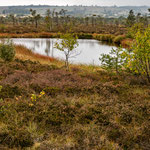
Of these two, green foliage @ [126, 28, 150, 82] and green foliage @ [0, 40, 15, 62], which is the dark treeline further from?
green foliage @ [126, 28, 150, 82]

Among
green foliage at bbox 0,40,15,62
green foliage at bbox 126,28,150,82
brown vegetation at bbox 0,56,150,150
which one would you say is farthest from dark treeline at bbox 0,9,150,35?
brown vegetation at bbox 0,56,150,150

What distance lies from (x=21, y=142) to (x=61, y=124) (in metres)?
1.32

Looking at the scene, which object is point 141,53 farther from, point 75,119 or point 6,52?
point 6,52

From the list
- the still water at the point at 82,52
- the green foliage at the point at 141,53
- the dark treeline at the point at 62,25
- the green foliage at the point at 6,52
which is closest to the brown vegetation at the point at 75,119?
the green foliage at the point at 141,53

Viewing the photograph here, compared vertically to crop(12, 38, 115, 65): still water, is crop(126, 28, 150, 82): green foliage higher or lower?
higher

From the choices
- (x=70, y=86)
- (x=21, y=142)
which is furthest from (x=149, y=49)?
(x=21, y=142)

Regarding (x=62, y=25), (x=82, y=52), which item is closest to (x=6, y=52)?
(x=82, y=52)

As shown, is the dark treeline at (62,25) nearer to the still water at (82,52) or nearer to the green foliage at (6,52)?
the still water at (82,52)

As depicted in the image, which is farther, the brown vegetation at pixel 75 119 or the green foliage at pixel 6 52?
the green foliage at pixel 6 52

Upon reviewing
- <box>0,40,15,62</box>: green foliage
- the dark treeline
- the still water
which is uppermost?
the dark treeline

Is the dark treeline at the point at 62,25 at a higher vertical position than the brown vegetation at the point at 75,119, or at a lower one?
higher

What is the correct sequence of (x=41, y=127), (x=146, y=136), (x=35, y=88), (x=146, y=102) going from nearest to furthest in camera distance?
(x=146, y=136)
(x=41, y=127)
(x=146, y=102)
(x=35, y=88)

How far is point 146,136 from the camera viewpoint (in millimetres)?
4883

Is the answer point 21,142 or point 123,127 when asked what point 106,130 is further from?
point 21,142
